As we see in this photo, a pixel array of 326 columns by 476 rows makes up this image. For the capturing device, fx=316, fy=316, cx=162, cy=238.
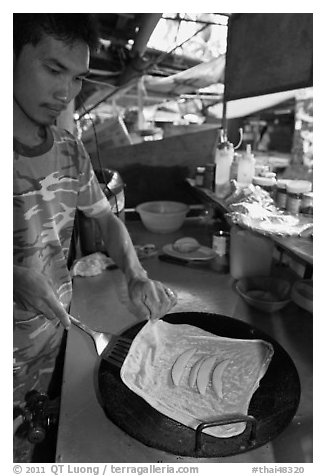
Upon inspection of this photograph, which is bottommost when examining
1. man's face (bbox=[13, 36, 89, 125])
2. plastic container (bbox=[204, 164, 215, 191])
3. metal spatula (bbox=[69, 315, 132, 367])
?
metal spatula (bbox=[69, 315, 132, 367])

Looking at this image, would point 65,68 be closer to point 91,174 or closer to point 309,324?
point 91,174

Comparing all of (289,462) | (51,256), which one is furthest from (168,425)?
(51,256)

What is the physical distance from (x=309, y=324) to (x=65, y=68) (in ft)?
4.47

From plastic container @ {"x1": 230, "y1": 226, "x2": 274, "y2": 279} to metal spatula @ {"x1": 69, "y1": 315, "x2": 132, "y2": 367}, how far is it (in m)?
0.84

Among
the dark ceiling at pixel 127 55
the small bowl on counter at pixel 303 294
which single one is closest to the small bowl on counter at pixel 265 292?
the small bowl on counter at pixel 303 294

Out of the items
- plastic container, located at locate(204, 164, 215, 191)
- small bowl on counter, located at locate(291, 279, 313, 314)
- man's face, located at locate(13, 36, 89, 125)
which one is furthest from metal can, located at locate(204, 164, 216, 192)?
man's face, located at locate(13, 36, 89, 125)

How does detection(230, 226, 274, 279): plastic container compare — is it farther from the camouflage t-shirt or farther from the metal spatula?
the metal spatula

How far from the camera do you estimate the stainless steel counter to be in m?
0.83

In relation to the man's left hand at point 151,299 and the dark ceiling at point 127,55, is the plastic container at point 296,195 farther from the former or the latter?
the dark ceiling at point 127,55

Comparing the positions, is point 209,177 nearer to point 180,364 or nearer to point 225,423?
point 180,364

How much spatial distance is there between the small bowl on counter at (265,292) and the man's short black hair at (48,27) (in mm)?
1234

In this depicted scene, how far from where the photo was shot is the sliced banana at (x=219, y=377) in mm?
1011

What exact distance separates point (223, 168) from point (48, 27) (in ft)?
4.19

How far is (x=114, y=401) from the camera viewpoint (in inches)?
36.1
